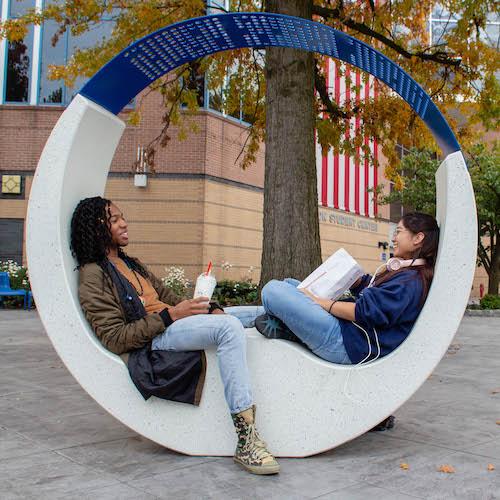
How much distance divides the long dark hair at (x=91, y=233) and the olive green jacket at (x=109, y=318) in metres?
0.09

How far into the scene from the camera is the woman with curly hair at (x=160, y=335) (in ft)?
11.0

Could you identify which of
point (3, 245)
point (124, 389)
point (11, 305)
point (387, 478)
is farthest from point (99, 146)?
point (3, 245)

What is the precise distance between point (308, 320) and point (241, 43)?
2086mm

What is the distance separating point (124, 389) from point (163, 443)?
15.7 inches

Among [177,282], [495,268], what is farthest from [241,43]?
[495,268]

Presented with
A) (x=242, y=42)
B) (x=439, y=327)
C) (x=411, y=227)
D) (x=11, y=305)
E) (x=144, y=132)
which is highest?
(x=144, y=132)

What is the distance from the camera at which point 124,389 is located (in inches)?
142

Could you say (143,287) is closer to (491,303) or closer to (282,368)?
(282,368)

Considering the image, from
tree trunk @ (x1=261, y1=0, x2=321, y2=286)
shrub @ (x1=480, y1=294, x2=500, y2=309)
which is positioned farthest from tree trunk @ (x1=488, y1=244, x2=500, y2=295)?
tree trunk @ (x1=261, y1=0, x2=321, y2=286)

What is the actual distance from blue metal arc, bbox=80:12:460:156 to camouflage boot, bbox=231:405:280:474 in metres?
2.13

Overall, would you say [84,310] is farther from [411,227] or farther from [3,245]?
[3,245]

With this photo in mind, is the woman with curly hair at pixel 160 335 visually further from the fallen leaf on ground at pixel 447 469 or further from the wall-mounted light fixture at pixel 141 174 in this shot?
the wall-mounted light fixture at pixel 141 174

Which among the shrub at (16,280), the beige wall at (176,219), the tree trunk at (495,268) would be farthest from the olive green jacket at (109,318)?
the tree trunk at (495,268)

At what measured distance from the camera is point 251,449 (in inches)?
129
